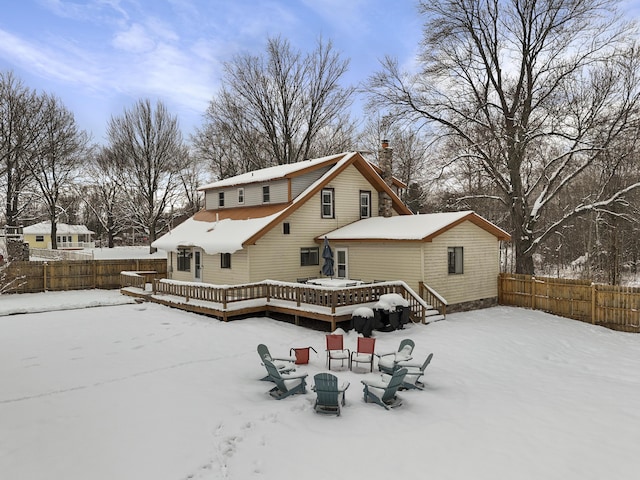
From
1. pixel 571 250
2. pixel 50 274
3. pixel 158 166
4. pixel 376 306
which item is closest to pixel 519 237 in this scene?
pixel 376 306

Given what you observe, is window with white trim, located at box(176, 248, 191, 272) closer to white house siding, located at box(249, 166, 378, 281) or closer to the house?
the house

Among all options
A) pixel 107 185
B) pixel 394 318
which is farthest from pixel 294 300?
pixel 107 185

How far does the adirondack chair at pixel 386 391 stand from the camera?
8.45 meters

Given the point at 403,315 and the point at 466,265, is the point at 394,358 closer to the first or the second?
the point at 403,315

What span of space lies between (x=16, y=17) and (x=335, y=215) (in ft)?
52.0

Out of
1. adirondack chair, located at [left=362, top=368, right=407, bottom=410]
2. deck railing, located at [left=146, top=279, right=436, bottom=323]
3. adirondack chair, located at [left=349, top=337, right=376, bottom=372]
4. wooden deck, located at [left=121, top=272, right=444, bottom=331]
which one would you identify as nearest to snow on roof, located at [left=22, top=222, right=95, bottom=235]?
wooden deck, located at [left=121, top=272, right=444, bottom=331]

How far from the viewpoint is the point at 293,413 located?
8.19 metres

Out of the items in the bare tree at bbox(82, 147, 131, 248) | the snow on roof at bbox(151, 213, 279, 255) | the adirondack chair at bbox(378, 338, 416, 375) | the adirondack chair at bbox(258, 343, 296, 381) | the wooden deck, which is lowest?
the adirondack chair at bbox(378, 338, 416, 375)

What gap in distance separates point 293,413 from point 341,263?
43.2 feet

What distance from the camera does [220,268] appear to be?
2148 cm

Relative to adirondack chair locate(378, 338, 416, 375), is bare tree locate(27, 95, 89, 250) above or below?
above

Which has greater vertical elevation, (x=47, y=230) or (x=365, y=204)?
(x=47, y=230)

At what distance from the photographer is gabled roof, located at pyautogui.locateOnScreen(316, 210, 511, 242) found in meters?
17.6

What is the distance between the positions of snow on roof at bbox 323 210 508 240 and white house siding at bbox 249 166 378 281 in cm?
86
